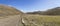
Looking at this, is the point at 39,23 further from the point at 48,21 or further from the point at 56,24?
the point at 56,24

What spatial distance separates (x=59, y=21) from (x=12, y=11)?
3281 centimetres

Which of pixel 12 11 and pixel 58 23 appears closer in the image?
pixel 58 23

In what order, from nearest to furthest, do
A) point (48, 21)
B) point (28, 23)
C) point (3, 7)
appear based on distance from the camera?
point (48, 21)
point (28, 23)
point (3, 7)

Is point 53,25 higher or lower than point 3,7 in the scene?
lower

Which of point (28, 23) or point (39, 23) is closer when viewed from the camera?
point (39, 23)

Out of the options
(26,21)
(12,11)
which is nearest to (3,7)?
(12,11)

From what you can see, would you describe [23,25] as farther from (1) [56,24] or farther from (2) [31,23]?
(1) [56,24]

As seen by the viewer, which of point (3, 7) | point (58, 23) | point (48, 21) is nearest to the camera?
point (58, 23)

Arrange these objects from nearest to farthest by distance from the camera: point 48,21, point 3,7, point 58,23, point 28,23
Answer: point 58,23, point 48,21, point 28,23, point 3,7

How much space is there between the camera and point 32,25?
868 cm

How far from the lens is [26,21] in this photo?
31.6ft

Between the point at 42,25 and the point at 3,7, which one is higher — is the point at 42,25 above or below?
below

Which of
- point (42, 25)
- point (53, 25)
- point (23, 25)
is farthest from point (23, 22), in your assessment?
point (53, 25)

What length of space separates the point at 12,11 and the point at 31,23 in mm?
31667
